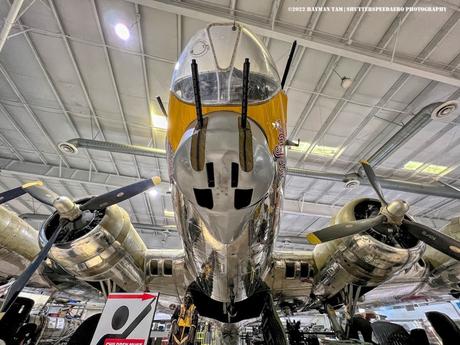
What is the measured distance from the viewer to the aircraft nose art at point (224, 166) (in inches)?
62.4

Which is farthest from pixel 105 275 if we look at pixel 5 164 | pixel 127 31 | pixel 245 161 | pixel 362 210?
pixel 5 164

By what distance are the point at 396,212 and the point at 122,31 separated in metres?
7.29

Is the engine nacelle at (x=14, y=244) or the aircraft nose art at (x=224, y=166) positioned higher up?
the engine nacelle at (x=14, y=244)

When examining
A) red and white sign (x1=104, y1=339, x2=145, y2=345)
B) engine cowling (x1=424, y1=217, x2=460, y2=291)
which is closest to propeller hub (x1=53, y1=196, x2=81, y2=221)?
red and white sign (x1=104, y1=339, x2=145, y2=345)

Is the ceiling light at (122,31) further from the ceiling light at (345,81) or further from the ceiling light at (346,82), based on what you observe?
the ceiling light at (346,82)

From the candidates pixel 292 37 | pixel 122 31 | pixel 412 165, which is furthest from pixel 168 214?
pixel 412 165

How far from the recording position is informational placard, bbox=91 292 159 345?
208cm

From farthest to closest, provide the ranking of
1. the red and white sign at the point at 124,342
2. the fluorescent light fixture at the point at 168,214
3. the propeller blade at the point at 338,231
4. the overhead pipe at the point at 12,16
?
the fluorescent light fixture at the point at 168,214, the overhead pipe at the point at 12,16, the propeller blade at the point at 338,231, the red and white sign at the point at 124,342

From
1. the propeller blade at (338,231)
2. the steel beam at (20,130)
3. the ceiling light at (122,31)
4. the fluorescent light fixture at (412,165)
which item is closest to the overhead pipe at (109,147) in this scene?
the steel beam at (20,130)

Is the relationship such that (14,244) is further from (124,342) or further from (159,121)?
(159,121)

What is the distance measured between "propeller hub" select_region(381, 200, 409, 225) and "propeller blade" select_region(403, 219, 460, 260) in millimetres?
203

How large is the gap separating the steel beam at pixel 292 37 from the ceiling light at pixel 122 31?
130 centimetres

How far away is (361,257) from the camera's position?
12.4 feet

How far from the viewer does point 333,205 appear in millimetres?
14664
